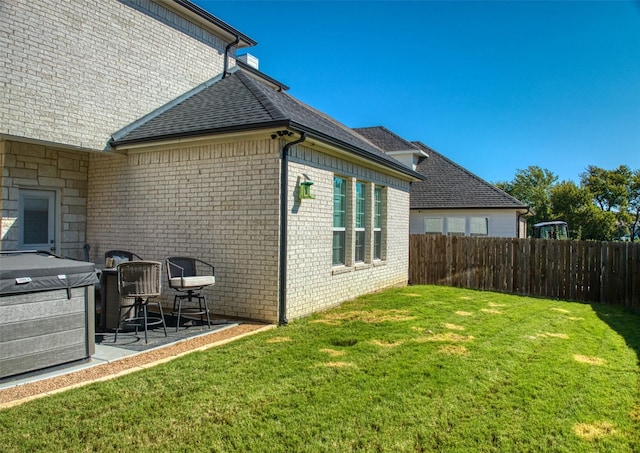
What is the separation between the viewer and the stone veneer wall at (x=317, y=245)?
716 centimetres

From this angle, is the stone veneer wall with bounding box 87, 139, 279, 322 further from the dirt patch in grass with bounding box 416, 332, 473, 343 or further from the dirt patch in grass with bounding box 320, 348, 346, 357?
the dirt patch in grass with bounding box 416, 332, 473, 343

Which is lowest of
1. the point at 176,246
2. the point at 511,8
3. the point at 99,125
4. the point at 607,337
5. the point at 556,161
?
the point at 607,337

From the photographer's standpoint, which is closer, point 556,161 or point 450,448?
point 450,448

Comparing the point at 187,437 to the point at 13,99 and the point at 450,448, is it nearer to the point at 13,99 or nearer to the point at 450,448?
the point at 450,448

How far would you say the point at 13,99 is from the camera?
7.01 metres

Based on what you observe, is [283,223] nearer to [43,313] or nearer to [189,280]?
[189,280]

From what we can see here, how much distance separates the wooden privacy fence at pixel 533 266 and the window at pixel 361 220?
158 inches

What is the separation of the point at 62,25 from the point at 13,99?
182cm

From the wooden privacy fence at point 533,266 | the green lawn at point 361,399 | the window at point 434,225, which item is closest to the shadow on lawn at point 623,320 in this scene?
the green lawn at point 361,399

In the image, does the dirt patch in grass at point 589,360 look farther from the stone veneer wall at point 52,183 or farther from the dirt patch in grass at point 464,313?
the stone veneer wall at point 52,183

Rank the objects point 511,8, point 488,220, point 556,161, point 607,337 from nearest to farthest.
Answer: point 607,337
point 511,8
point 488,220
point 556,161

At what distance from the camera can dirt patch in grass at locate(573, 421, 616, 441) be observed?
3.37 metres

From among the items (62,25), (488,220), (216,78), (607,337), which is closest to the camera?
(607,337)

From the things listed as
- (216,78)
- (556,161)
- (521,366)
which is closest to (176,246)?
(216,78)
